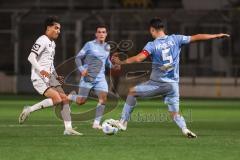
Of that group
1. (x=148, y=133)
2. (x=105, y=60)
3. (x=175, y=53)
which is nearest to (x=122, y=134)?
(x=148, y=133)

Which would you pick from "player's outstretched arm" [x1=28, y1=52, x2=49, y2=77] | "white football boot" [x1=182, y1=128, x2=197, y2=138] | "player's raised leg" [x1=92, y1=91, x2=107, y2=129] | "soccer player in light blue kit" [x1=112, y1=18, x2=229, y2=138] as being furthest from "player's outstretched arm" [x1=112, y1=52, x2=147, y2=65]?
"player's raised leg" [x1=92, y1=91, x2=107, y2=129]

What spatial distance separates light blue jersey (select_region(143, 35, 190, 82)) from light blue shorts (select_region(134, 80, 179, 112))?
11 cm

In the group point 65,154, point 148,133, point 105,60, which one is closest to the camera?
point 65,154

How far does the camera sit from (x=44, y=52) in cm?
1500

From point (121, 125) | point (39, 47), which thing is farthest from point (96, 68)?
point (39, 47)

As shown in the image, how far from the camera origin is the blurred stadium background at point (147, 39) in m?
36.2

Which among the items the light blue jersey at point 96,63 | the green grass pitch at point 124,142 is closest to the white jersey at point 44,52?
the green grass pitch at point 124,142

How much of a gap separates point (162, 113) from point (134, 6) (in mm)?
23285

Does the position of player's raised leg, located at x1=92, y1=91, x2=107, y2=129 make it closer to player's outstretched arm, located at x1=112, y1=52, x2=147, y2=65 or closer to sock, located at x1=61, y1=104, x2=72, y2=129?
sock, located at x1=61, y1=104, x2=72, y2=129

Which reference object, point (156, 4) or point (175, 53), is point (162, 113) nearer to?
point (175, 53)

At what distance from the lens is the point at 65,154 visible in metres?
11.5

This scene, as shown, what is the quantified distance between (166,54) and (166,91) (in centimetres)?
71

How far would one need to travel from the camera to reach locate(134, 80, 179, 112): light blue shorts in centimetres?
1473

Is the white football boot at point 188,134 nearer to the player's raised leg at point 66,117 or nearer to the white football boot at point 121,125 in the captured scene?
the white football boot at point 121,125
